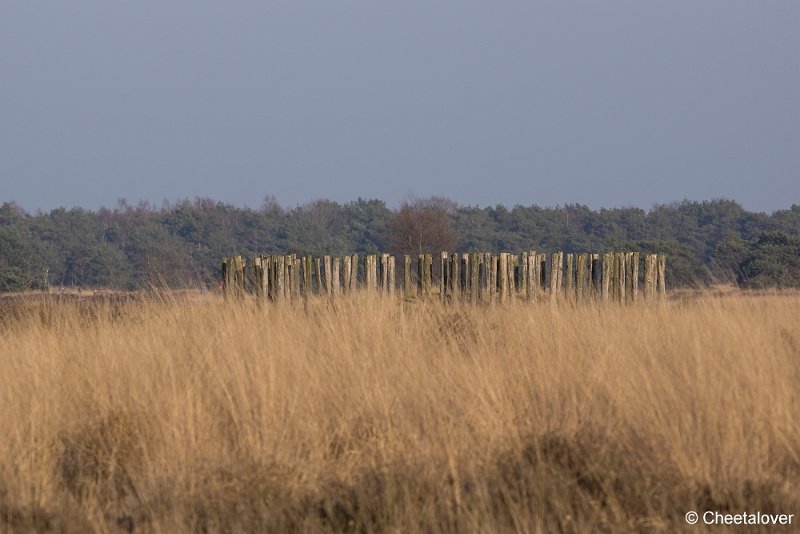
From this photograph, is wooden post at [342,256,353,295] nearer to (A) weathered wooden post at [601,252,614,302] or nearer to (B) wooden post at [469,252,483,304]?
(B) wooden post at [469,252,483,304]

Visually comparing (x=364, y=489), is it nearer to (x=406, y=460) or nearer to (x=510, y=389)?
(x=406, y=460)

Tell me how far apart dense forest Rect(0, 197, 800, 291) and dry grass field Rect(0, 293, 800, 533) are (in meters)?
34.1

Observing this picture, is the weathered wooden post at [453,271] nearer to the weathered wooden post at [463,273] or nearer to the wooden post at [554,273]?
the weathered wooden post at [463,273]

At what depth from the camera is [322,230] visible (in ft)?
194

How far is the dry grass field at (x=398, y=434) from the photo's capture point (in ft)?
14.6

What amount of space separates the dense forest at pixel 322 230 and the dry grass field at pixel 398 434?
34125mm

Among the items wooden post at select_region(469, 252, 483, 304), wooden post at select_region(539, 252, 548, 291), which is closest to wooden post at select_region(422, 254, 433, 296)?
wooden post at select_region(469, 252, 483, 304)

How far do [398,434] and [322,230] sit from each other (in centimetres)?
5435

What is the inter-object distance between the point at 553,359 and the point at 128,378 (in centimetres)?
267

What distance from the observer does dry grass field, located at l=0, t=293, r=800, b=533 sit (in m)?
4.45

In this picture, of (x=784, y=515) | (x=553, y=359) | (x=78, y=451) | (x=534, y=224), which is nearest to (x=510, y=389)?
(x=553, y=359)

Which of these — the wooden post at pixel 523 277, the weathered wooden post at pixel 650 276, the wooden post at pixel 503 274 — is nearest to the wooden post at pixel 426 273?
the wooden post at pixel 503 274

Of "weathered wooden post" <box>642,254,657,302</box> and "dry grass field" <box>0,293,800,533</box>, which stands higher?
"weathered wooden post" <box>642,254,657,302</box>

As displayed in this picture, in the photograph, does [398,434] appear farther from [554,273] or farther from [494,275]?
[554,273]
